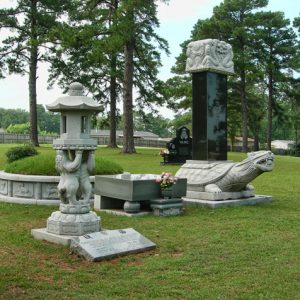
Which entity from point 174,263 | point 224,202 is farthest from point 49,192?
point 174,263

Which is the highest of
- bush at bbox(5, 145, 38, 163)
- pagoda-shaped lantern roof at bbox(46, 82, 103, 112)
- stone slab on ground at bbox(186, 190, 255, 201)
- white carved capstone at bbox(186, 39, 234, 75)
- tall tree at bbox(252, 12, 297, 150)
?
tall tree at bbox(252, 12, 297, 150)

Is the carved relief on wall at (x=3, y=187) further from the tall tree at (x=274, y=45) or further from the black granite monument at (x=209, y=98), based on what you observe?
the tall tree at (x=274, y=45)

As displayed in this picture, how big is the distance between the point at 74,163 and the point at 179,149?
17.7 metres

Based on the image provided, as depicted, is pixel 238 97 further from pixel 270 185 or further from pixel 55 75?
pixel 270 185

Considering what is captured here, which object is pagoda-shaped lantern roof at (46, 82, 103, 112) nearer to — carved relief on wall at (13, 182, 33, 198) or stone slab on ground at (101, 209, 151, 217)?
stone slab on ground at (101, 209, 151, 217)

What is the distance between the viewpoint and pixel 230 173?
460 inches

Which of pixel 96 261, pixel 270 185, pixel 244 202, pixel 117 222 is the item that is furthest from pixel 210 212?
pixel 270 185

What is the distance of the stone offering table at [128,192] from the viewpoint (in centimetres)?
999

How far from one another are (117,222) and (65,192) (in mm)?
1860

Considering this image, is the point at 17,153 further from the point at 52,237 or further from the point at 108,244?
the point at 108,244

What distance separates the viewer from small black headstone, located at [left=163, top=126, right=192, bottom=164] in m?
24.3

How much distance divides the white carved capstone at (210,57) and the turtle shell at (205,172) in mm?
2466

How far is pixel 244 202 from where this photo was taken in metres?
11.7

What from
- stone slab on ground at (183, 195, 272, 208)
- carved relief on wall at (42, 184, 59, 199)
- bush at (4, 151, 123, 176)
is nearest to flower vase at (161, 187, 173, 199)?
stone slab on ground at (183, 195, 272, 208)
